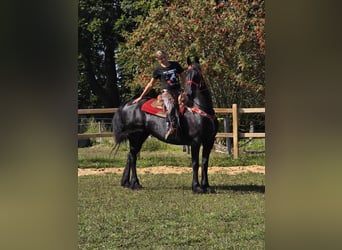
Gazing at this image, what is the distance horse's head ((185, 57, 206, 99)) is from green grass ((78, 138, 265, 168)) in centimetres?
249

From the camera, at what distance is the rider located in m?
5.61

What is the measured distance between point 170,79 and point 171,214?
1724 mm

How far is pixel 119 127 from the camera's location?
633cm

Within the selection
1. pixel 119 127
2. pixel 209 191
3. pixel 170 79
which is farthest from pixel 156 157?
pixel 170 79

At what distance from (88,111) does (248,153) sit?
271 centimetres

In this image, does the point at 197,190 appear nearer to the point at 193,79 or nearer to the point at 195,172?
the point at 195,172

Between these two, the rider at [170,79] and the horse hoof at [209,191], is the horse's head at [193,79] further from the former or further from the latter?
the horse hoof at [209,191]

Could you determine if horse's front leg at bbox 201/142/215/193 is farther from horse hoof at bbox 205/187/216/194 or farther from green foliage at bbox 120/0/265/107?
green foliage at bbox 120/0/265/107

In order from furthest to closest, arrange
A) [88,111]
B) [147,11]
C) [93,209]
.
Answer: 1. [147,11]
2. [88,111]
3. [93,209]
